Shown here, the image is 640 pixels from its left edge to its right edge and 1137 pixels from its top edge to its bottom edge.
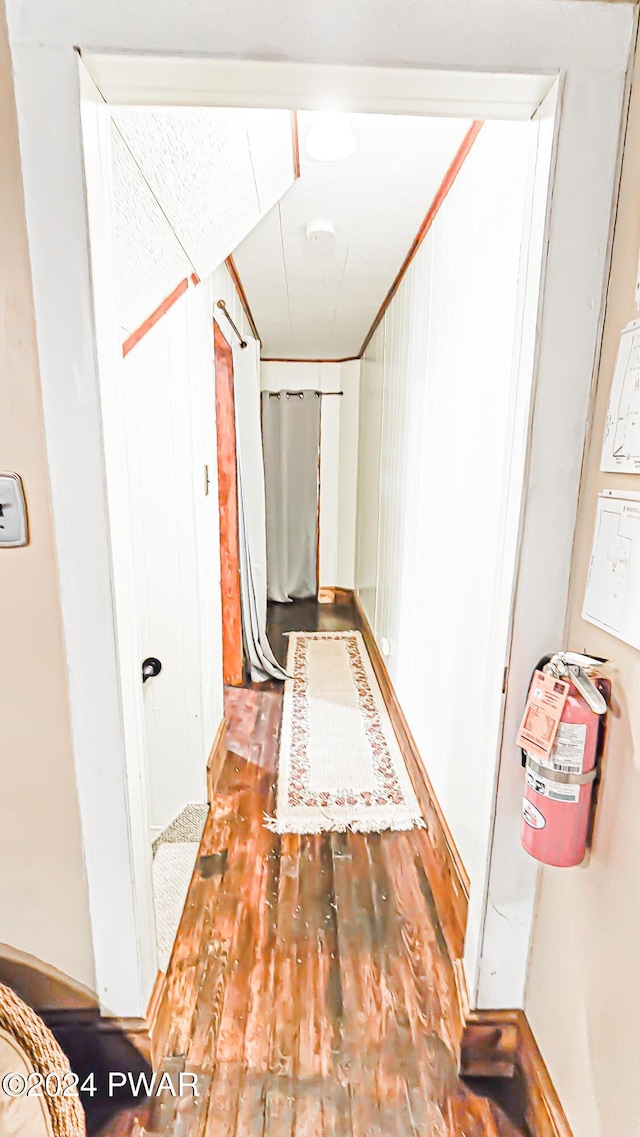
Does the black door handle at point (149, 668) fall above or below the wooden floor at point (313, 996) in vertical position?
above

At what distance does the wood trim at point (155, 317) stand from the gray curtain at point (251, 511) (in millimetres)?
1174

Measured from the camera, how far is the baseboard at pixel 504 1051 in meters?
1.08

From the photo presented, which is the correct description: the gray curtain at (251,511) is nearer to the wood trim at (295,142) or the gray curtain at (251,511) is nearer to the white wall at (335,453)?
the wood trim at (295,142)

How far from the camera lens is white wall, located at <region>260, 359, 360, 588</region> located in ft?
15.9

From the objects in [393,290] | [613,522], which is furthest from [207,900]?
[393,290]

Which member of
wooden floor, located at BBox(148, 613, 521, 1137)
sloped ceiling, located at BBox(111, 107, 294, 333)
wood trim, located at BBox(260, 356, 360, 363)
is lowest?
wooden floor, located at BBox(148, 613, 521, 1137)

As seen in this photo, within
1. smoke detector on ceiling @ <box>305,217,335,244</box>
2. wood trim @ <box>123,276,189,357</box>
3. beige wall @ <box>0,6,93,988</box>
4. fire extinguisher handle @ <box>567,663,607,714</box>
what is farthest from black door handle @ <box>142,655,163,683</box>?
smoke detector on ceiling @ <box>305,217,335,244</box>

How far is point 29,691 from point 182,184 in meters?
1.16

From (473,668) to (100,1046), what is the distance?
1.19 m

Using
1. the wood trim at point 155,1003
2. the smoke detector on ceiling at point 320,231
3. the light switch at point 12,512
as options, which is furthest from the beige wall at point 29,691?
the smoke detector on ceiling at point 320,231

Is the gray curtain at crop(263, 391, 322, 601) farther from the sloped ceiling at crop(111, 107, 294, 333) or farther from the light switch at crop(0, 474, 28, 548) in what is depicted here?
the light switch at crop(0, 474, 28, 548)

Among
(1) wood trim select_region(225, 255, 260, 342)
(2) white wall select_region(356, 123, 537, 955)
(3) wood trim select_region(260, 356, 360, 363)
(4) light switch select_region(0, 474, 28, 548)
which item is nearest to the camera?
(4) light switch select_region(0, 474, 28, 548)

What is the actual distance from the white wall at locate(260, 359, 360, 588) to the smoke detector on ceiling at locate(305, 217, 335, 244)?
2.62 meters

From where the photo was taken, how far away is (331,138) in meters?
1.54
